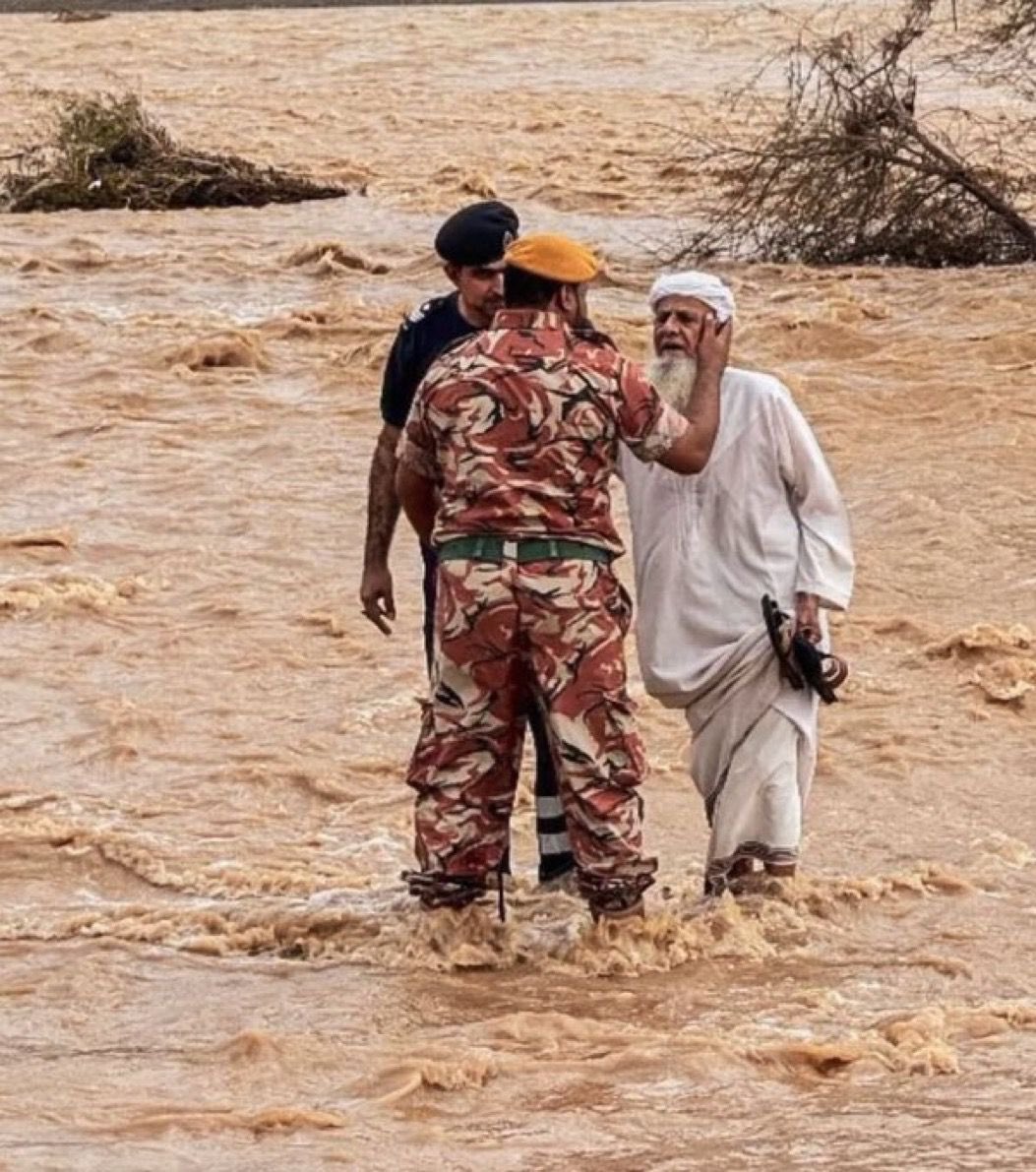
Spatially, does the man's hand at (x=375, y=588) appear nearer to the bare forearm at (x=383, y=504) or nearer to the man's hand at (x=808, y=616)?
the bare forearm at (x=383, y=504)

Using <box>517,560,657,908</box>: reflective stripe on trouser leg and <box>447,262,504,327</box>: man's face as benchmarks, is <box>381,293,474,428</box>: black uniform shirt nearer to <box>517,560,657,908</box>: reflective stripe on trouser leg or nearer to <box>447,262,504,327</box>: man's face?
<box>447,262,504,327</box>: man's face

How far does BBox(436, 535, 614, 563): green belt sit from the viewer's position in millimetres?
6473

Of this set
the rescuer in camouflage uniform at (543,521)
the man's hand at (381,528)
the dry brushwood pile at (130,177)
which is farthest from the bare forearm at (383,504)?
the dry brushwood pile at (130,177)

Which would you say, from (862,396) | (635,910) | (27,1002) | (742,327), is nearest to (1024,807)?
(635,910)

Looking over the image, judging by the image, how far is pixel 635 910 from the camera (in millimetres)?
6828

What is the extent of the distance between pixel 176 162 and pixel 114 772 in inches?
507

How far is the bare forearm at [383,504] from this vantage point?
7.05 meters

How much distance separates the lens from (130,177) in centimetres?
2142

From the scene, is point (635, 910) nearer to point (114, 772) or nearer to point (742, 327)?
point (114, 772)

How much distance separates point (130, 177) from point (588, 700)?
1546 centimetres

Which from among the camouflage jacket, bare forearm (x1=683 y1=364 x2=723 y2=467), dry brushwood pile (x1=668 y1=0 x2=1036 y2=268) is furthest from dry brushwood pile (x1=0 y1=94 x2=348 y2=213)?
the camouflage jacket

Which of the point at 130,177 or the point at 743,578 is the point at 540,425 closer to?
the point at 743,578

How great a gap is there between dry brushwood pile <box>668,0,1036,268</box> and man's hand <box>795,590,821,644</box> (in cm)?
1021

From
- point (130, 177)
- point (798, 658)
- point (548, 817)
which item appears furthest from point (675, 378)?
point (130, 177)
